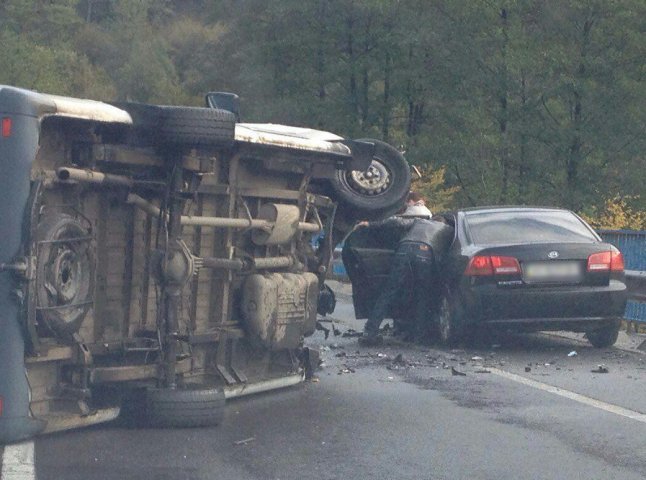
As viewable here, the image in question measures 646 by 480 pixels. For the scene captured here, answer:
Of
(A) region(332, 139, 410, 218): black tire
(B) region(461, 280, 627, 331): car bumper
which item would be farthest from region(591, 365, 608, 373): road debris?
(A) region(332, 139, 410, 218): black tire

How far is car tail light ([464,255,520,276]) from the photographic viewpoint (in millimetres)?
12289

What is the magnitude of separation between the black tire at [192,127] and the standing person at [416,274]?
5.39 m

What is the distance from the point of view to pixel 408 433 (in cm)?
800

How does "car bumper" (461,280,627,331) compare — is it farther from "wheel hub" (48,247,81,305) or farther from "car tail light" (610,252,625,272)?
"wheel hub" (48,247,81,305)

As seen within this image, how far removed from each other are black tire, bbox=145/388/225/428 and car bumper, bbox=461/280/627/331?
4770mm

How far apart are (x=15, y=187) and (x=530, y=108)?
31.4 m

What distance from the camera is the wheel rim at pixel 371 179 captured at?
10.4 metres

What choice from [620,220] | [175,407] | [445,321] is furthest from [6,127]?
[620,220]

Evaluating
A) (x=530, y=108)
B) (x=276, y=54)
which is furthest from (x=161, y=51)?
(x=530, y=108)

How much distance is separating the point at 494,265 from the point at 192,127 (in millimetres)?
5288

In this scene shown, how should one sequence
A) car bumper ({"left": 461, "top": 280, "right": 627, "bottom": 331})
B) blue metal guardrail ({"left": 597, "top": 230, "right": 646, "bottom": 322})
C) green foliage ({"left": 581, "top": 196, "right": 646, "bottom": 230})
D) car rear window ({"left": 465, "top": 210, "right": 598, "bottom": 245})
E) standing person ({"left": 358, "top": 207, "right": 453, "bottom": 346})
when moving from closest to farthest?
car bumper ({"left": 461, "top": 280, "right": 627, "bottom": 331}) < car rear window ({"left": 465, "top": 210, "right": 598, "bottom": 245}) < standing person ({"left": 358, "top": 207, "right": 453, "bottom": 346}) < blue metal guardrail ({"left": 597, "top": 230, "right": 646, "bottom": 322}) < green foliage ({"left": 581, "top": 196, "right": 646, "bottom": 230})

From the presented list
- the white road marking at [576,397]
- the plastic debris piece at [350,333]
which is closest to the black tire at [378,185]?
the white road marking at [576,397]

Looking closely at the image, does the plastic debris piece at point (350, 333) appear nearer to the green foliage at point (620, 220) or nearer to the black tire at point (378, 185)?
the black tire at point (378, 185)

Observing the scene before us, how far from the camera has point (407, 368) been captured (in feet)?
37.3
